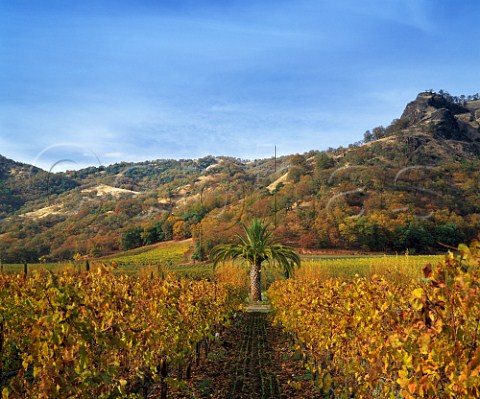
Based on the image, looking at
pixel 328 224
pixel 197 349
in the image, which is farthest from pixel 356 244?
pixel 197 349

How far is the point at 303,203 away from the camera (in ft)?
244

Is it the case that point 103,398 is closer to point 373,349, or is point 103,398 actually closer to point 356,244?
point 373,349

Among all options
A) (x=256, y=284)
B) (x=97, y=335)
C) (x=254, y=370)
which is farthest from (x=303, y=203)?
(x=97, y=335)

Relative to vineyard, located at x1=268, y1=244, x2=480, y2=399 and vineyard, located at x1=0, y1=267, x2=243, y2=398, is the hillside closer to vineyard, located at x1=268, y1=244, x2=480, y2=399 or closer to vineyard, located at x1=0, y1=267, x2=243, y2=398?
vineyard, located at x1=0, y1=267, x2=243, y2=398

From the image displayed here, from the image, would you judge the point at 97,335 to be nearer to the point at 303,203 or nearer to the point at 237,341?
the point at 237,341

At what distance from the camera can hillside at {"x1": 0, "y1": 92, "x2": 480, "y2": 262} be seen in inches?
2359

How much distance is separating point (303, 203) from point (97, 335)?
71864 mm

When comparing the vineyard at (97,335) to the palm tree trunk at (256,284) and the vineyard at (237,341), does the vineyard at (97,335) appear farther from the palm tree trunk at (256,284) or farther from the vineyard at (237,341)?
the palm tree trunk at (256,284)

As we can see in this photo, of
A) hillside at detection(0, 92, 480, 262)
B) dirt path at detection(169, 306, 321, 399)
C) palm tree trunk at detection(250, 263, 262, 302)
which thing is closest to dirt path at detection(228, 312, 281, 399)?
dirt path at detection(169, 306, 321, 399)

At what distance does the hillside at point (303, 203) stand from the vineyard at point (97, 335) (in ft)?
160

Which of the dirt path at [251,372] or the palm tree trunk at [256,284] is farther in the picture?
the palm tree trunk at [256,284]

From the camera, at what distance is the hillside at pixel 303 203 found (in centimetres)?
5991

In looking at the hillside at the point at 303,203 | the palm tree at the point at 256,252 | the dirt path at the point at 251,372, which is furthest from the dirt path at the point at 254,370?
the hillside at the point at 303,203

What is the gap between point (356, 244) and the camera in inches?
2344
